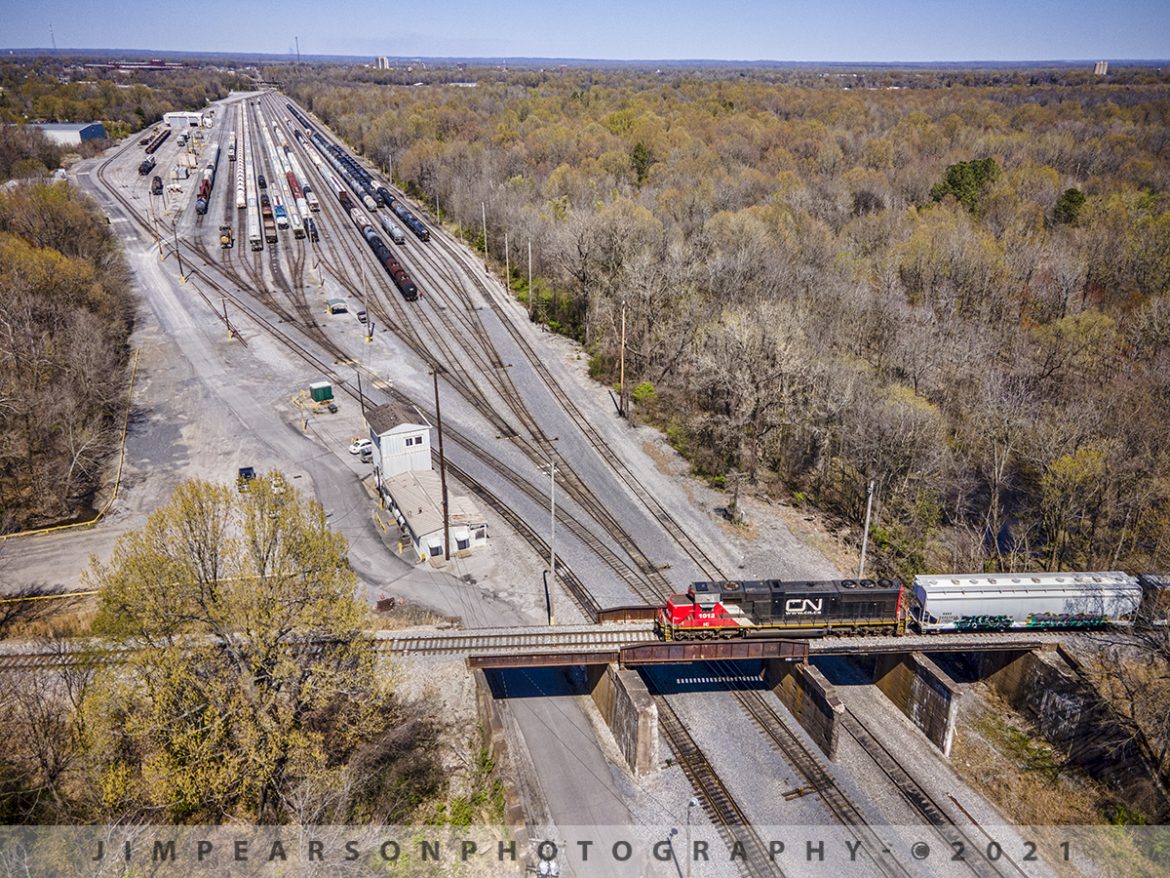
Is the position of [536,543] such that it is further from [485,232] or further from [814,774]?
[485,232]

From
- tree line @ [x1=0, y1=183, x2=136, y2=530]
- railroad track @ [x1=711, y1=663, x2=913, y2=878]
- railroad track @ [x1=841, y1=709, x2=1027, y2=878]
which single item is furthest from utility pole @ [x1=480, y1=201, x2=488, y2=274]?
railroad track @ [x1=841, y1=709, x2=1027, y2=878]

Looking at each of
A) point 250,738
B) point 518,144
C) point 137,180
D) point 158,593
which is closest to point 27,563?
point 158,593

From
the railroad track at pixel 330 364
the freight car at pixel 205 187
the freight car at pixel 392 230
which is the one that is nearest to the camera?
the railroad track at pixel 330 364

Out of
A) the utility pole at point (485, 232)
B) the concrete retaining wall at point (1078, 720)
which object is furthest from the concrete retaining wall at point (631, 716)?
the utility pole at point (485, 232)

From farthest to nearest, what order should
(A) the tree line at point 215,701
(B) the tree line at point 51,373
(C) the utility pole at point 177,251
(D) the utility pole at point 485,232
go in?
(D) the utility pole at point 485,232 < (C) the utility pole at point 177,251 < (B) the tree line at point 51,373 < (A) the tree line at point 215,701

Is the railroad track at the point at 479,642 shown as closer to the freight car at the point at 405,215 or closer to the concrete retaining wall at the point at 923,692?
the concrete retaining wall at the point at 923,692

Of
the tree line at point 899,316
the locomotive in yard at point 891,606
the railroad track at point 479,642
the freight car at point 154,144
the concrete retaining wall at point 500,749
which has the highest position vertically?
the freight car at point 154,144

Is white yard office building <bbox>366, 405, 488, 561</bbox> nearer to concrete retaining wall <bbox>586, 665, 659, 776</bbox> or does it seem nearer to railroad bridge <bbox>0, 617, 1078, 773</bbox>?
railroad bridge <bbox>0, 617, 1078, 773</bbox>

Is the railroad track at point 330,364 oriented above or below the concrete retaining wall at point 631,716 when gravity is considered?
above
